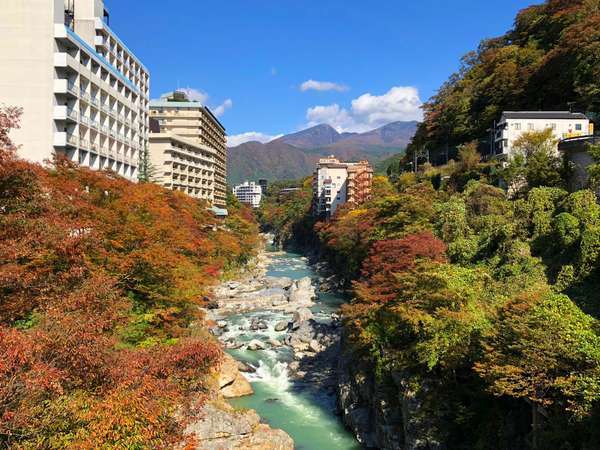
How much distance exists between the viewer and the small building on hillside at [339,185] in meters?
53.2

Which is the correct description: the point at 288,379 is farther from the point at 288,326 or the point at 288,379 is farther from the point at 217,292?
the point at 217,292

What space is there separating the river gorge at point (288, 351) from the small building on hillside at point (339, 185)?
16.8 meters

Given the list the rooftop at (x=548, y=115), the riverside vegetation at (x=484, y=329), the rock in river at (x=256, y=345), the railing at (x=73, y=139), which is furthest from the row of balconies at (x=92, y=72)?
the rooftop at (x=548, y=115)

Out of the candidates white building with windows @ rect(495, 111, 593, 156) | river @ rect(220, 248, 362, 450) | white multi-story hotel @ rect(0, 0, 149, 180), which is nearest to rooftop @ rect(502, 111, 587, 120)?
white building with windows @ rect(495, 111, 593, 156)

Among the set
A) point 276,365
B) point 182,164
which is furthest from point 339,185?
point 276,365

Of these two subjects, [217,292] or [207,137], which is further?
[207,137]

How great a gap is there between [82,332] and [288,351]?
18.3 m

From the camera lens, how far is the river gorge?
1708 cm

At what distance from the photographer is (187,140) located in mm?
51594

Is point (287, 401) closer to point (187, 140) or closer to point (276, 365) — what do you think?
point (276, 365)

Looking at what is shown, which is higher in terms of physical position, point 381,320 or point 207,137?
point 207,137

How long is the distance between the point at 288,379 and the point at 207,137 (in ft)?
159

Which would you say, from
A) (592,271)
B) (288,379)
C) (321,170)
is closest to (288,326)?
(288,379)

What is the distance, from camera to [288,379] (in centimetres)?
2105
